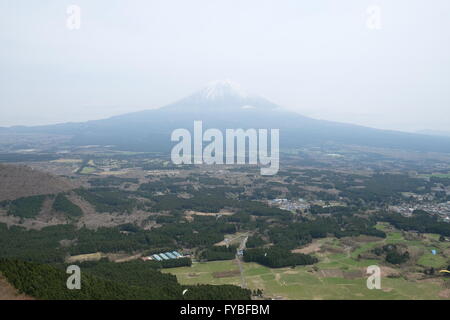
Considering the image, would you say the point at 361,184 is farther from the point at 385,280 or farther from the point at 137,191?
the point at 385,280

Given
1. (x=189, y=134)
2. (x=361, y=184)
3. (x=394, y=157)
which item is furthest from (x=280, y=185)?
(x=189, y=134)
